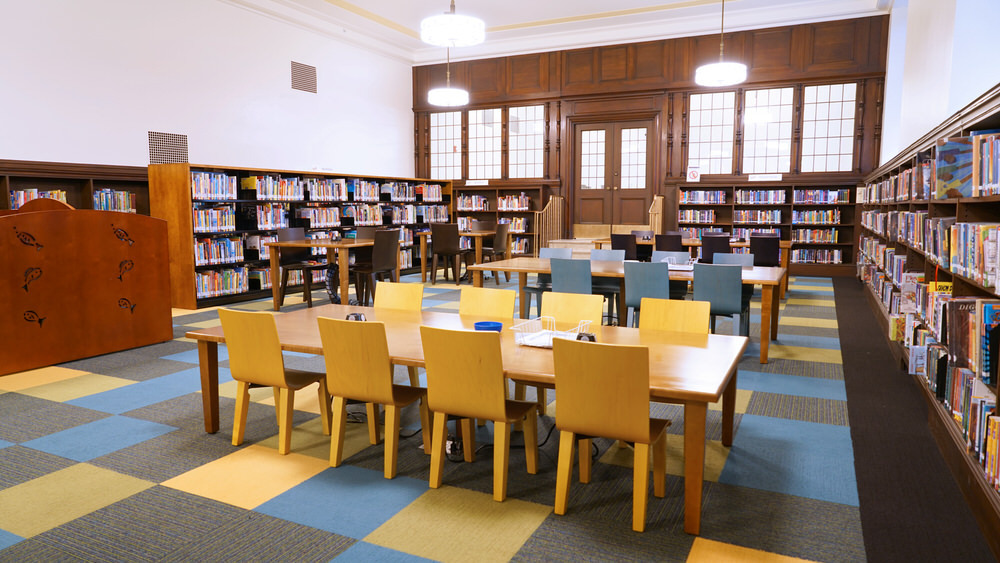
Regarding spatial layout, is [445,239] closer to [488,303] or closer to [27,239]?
[27,239]

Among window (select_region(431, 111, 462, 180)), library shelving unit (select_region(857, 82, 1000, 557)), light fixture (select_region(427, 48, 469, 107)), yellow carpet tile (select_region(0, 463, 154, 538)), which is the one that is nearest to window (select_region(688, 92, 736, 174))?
light fixture (select_region(427, 48, 469, 107))

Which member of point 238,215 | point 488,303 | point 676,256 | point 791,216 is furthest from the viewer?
point 791,216

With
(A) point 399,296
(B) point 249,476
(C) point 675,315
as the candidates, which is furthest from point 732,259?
(B) point 249,476

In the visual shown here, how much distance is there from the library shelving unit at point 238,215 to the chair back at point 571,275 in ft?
14.5

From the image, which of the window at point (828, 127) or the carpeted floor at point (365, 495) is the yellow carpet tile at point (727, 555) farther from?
the window at point (828, 127)

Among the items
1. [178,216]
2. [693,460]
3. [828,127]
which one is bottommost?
[693,460]

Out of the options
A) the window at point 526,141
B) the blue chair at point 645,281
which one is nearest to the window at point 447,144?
the window at point 526,141

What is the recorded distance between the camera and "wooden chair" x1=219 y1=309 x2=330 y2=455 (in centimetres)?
296

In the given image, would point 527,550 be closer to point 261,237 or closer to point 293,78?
point 261,237

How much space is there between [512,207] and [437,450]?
392 inches

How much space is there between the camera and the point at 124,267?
5.32 m

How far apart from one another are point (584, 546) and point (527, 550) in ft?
0.68

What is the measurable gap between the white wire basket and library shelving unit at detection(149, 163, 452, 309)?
5537 mm

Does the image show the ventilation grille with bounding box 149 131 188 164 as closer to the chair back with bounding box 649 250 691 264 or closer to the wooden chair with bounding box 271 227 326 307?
the wooden chair with bounding box 271 227 326 307
